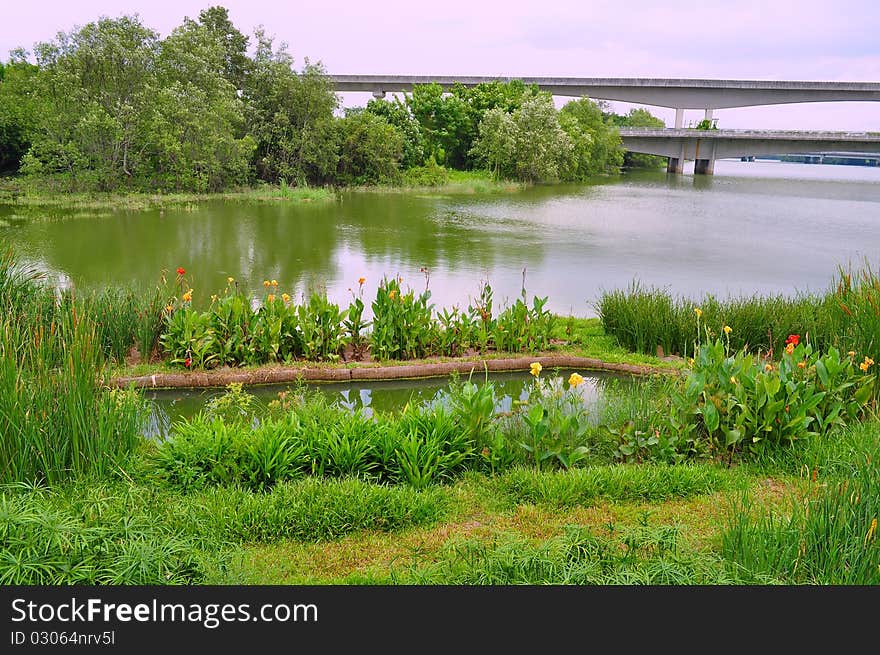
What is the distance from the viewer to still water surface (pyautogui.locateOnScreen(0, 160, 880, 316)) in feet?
34.3

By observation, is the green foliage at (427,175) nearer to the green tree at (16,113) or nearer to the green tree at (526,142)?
the green tree at (526,142)

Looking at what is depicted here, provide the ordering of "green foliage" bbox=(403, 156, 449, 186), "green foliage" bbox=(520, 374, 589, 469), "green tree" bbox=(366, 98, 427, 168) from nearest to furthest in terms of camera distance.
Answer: "green foliage" bbox=(520, 374, 589, 469), "green foliage" bbox=(403, 156, 449, 186), "green tree" bbox=(366, 98, 427, 168)

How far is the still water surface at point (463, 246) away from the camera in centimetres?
1047

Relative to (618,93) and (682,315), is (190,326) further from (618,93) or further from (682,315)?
(618,93)

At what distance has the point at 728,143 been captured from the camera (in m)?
44.7

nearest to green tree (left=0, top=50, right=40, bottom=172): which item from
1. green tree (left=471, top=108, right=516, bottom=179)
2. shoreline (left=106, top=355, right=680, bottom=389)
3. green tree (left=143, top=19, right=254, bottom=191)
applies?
green tree (left=143, top=19, right=254, bottom=191)

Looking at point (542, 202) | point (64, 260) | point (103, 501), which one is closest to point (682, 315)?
point (103, 501)

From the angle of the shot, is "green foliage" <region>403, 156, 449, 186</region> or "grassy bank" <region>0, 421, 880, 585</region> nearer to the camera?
"grassy bank" <region>0, 421, 880, 585</region>

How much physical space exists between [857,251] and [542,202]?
1054 cm

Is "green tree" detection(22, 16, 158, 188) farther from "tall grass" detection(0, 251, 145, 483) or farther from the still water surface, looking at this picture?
"tall grass" detection(0, 251, 145, 483)

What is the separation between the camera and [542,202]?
23.4 metres

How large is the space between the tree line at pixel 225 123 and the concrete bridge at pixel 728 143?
7963 mm

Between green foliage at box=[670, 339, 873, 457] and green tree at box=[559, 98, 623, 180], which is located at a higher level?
green tree at box=[559, 98, 623, 180]

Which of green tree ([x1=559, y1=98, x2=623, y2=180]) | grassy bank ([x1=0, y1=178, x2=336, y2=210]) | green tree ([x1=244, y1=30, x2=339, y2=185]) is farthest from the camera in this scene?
green tree ([x1=559, y1=98, x2=623, y2=180])
